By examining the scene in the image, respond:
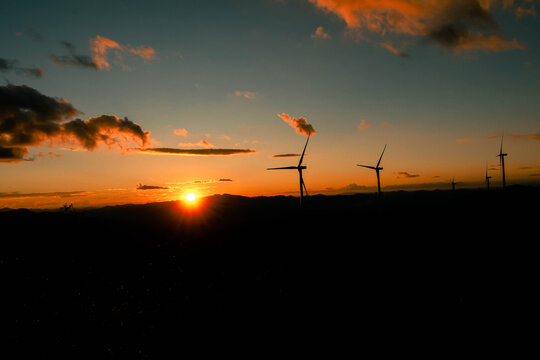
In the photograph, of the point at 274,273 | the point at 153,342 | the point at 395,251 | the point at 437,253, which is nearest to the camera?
the point at 153,342

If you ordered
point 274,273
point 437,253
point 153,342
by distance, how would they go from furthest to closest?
1. point 437,253
2. point 274,273
3. point 153,342

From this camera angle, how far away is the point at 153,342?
24078 millimetres

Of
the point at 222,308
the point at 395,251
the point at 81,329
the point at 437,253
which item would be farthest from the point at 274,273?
the point at 395,251

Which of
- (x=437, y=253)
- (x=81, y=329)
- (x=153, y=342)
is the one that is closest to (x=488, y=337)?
(x=153, y=342)

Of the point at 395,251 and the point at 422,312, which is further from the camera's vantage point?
the point at 395,251

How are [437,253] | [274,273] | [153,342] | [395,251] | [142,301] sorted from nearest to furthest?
[153,342], [142,301], [274,273], [437,253], [395,251]

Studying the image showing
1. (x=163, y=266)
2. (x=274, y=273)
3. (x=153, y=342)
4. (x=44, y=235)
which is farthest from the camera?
(x=44, y=235)

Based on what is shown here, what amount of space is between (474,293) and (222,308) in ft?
82.5

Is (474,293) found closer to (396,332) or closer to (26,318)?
(396,332)

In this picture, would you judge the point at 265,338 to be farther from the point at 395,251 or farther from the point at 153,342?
the point at 395,251

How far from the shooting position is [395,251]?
82.1 metres

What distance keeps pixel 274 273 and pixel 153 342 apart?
490 inches

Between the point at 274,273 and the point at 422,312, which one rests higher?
the point at 274,273

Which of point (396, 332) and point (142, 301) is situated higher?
point (142, 301)
